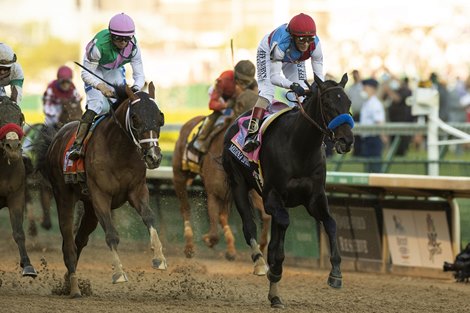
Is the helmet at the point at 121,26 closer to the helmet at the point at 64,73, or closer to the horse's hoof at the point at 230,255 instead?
the horse's hoof at the point at 230,255

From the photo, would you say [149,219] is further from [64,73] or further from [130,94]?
[64,73]

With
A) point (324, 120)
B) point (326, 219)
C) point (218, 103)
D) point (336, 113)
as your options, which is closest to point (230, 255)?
point (218, 103)

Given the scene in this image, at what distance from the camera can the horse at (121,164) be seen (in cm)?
862

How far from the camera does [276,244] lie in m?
8.85

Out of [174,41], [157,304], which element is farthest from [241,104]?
[174,41]

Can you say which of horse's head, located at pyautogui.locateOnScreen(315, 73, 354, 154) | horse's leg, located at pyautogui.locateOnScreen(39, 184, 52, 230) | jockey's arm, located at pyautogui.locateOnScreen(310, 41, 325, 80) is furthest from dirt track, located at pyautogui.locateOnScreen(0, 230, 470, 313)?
jockey's arm, located at pyautogui.locateOnScreen(310, 41, 325, 80)

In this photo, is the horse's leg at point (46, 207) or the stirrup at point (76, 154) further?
the horse's leg at point (46, 207)

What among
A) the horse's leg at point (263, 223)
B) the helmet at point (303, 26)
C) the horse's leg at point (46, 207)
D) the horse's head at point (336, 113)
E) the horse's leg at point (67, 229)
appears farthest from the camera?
the horse's leg at point (46, 207)

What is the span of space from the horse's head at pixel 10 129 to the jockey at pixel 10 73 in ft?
1.00

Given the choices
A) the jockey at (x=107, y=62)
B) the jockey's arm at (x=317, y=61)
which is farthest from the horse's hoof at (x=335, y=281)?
the jockey at (x=107, y=62)

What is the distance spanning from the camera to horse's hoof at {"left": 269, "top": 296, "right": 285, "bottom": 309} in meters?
8.74

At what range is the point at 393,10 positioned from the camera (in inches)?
1216

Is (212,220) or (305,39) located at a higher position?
(305,39)

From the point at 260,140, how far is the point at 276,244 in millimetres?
907
